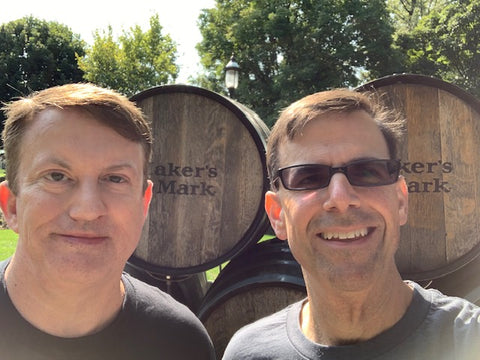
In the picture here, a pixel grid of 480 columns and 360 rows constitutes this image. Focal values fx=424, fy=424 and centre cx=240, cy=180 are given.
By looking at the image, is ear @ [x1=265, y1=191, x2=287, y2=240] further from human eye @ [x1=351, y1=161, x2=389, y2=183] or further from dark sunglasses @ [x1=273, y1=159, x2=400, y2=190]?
human eye @ [x1=351, y1=161, x2=389, y2=183]

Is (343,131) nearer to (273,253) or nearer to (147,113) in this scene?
(273,253)

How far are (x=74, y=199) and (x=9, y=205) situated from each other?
13.1 inches

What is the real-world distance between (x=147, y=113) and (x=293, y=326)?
180cm

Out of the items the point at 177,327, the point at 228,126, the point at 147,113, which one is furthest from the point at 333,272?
the point at 147,113

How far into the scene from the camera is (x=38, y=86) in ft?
94.1

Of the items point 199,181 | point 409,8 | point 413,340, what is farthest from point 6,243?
point 409,8

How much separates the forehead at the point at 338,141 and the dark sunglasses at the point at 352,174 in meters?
0.02

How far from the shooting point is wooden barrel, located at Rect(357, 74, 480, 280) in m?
2.21

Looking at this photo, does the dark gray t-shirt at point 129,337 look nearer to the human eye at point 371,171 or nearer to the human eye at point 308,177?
the human eye at point 308,177

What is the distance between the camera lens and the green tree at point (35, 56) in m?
29.1

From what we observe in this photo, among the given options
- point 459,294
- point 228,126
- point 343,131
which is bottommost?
point 459,294

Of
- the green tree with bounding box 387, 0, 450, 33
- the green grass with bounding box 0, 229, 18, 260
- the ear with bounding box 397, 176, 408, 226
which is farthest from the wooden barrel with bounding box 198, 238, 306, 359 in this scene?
the green tree with bounding box 387, 0, 450, 33

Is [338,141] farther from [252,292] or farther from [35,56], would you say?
[35,56]

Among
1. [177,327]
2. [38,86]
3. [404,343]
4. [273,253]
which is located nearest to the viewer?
[404,343]
